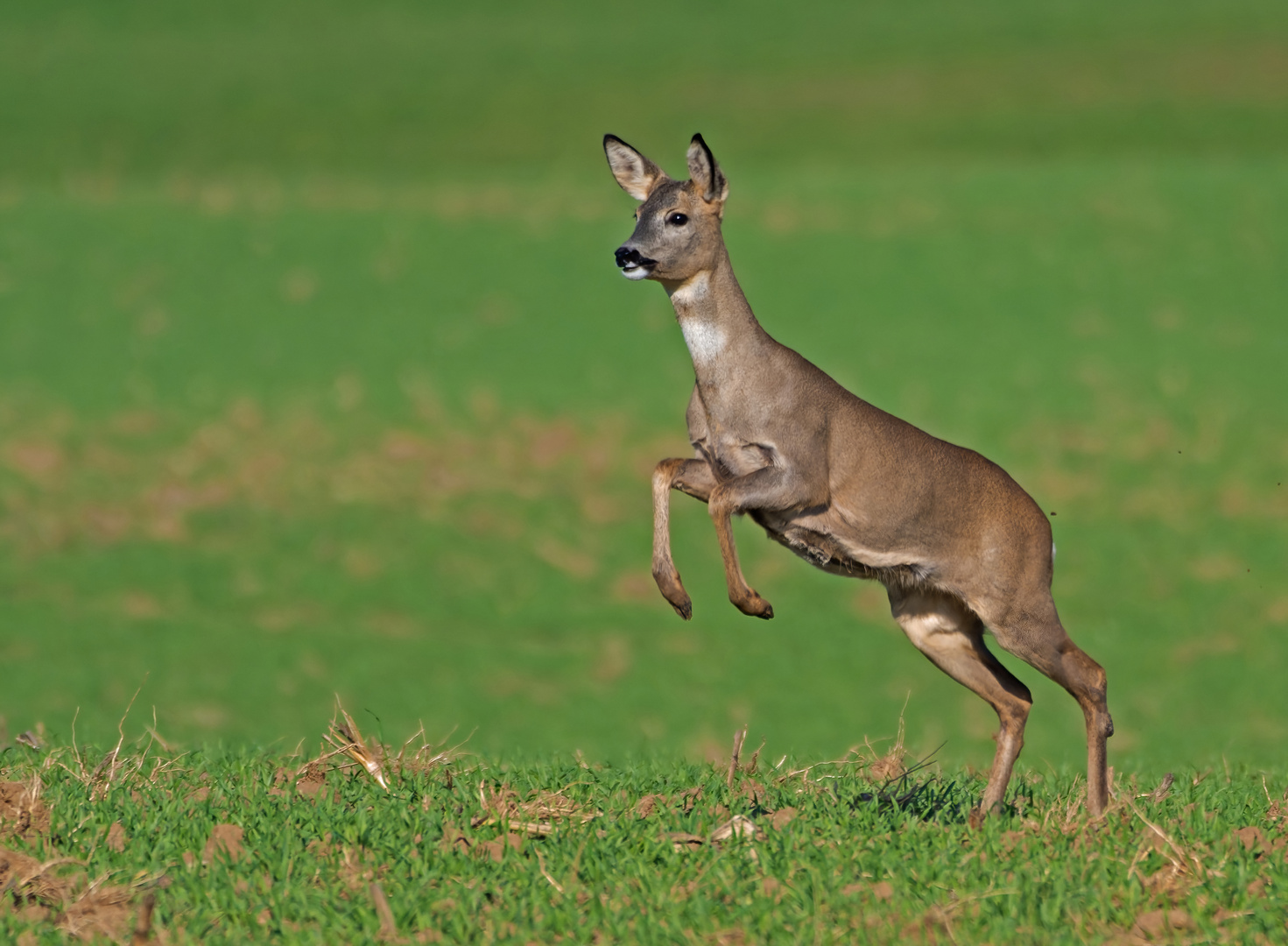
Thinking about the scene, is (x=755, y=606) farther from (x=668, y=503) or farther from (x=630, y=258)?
(x=630, y=258)

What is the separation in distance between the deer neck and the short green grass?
80.1 inches

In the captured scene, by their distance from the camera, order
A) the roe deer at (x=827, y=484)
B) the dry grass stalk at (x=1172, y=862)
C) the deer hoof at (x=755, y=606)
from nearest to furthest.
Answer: the dry grass stalk at (x=1172, y=862), the deer hoof at (x=755, y=606), the roe deer at (x=827, y=484)

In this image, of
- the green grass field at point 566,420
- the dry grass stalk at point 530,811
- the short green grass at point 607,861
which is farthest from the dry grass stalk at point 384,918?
the green grass field at point 566,420

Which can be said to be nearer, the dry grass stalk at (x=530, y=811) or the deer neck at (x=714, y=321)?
the dry grass stalk at (x=530, y=811)

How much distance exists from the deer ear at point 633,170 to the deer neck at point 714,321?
23.4 inches

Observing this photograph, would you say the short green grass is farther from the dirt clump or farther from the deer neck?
the deer neck

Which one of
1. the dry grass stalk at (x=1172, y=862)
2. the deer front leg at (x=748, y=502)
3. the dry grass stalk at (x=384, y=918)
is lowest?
the dry grass stalk at (x=384, y=918)

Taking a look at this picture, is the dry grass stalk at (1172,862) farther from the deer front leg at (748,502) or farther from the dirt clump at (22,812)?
the dirt clump at (22,812)

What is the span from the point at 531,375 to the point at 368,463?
333 centimetres

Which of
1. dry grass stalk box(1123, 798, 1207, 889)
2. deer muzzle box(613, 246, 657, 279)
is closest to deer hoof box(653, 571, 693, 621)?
deer muzzle box(613, 246, 657, 279)

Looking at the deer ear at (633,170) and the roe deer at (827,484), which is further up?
the deer ear at (633,170)

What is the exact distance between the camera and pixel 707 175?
8391mm

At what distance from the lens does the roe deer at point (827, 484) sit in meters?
8.17

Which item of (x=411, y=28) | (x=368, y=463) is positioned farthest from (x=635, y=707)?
(x=411, y=28)
